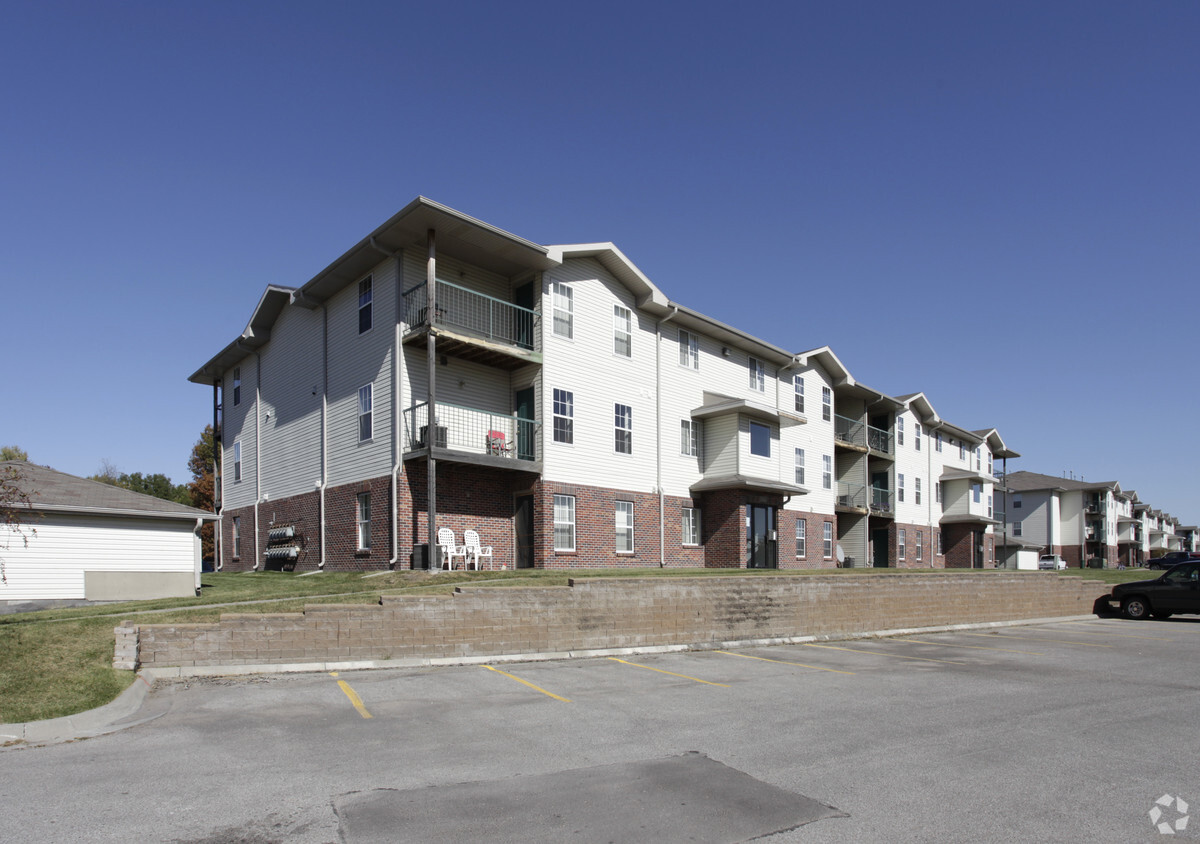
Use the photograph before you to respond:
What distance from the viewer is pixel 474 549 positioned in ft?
69.2

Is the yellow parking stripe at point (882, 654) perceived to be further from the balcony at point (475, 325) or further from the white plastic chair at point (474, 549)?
the balcony at point (475, 325)

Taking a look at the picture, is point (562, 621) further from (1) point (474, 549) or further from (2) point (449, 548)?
(1) point (474, 549)

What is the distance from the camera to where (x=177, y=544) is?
2038cm

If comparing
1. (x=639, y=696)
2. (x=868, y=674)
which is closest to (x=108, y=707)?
(x=639, y=696)

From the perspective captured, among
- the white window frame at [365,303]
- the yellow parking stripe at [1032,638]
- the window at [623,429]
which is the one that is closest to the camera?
the yellow parking stripe at [1032,638]

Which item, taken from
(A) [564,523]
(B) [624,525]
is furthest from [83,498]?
(B) [624,525]

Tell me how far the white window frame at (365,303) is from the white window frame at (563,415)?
5617mm

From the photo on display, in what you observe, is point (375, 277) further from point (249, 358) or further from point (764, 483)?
point (764, 483)

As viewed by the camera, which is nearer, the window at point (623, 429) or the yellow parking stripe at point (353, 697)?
the yellow parking stripe at point (353, 697)

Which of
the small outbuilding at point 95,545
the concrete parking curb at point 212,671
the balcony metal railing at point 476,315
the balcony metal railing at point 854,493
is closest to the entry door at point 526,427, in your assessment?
the balcony metal railing at point 476,315

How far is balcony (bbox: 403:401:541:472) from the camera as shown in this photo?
2014cm

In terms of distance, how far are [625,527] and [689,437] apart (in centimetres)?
483

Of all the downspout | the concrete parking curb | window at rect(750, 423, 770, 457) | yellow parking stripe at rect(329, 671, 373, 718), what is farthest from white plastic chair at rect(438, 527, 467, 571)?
window at rect(750, 423, 770, 457)

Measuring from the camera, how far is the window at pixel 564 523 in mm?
22844
